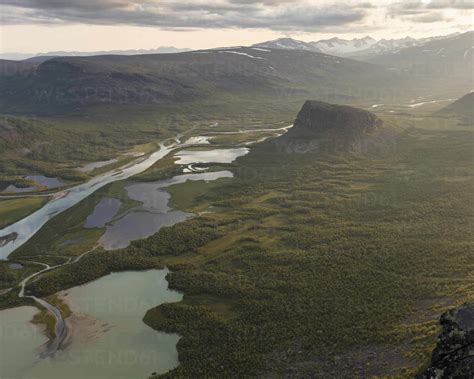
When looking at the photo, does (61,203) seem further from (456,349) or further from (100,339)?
(456,349)

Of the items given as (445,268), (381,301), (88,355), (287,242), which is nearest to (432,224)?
(445,268)

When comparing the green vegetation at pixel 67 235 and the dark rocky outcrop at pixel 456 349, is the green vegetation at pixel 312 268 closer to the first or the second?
the dark rocky outcrop at pixel 456 349

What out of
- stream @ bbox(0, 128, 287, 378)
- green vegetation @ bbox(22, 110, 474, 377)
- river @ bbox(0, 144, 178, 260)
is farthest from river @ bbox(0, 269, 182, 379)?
river @ bbox(0, 144, 178, 260)

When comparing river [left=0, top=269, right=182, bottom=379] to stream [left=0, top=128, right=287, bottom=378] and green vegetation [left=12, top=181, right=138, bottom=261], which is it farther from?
green vegetation [left=12, top=181, right=138, bottom=261]

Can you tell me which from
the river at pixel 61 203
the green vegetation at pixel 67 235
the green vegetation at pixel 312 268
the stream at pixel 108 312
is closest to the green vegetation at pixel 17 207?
the river at pixel 61 203

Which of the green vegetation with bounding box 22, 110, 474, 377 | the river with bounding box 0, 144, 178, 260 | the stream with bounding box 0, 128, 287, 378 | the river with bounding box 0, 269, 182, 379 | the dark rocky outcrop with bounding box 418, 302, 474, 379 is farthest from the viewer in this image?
the river with bounding box 0, 144, 178, 260

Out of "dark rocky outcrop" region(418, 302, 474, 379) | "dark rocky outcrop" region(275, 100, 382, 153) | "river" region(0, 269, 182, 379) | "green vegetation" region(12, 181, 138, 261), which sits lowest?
"river" region(0, 269, 182, 379)

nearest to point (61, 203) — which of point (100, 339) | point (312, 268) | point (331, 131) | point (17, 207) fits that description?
point (17, 207)
